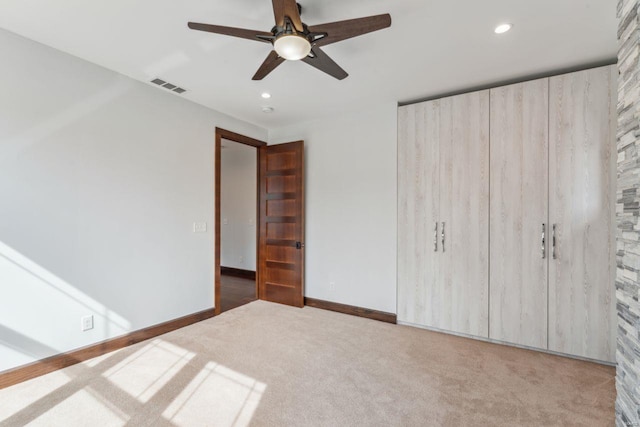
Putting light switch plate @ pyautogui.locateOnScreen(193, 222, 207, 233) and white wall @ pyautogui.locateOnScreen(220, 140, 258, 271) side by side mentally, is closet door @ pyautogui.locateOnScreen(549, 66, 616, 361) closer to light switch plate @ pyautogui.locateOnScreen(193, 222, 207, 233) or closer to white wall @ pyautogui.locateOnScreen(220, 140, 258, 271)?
light switch plate @ pyautogui.locateOnScreen(193, 222, 207, 233)

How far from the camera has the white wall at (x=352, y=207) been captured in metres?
3.57

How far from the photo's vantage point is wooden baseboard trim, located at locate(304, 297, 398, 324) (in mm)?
3531

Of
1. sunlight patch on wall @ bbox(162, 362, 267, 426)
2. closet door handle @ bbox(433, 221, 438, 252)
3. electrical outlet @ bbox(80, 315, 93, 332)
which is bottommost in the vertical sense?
sunlight patch on wall @ bbox(162, 362, 267, 426)

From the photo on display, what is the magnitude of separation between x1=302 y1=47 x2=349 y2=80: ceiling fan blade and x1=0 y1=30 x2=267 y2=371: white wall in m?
2.00

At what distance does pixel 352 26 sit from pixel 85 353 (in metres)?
3.33

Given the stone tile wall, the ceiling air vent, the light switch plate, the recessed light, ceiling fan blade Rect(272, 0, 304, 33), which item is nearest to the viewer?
the stone tile wall

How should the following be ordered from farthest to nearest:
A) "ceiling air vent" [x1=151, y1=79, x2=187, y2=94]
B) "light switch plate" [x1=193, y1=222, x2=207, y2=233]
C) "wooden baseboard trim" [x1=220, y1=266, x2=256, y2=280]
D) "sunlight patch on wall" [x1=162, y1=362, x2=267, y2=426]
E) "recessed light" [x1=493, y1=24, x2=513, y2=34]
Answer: "wooden baseboard trim" [x1=220, y1=266, x2=256, y2=280], "light switch plate" [x1=193, y1=222, x2=207, y2=233], "ceiling air vent" [x1=151, y1=79, x2=187, y2=94], "recessed light" [x1=493, y1=24, x2=513, y2=34], "sunlight patch on wall" [x1=162, y1=362, x2=267, y2=426]

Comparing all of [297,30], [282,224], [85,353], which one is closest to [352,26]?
[297,30]

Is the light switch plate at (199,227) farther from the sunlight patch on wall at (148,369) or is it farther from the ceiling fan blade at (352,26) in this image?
the ceiling fan blade at (352,26)

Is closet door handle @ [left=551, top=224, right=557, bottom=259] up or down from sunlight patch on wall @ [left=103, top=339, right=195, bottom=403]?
up

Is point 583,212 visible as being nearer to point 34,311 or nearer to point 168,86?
point 168,86

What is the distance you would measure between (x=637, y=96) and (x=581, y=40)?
4.84 ft

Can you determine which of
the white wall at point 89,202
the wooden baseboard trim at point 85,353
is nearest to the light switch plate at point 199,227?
the white wall at point 89,202

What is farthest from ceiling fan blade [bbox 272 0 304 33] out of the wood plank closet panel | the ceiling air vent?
the wood plank closet panel
